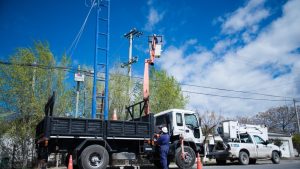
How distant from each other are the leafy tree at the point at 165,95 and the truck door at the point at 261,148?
1097cm

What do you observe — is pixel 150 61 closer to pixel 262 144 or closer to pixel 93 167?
pixel 93 167

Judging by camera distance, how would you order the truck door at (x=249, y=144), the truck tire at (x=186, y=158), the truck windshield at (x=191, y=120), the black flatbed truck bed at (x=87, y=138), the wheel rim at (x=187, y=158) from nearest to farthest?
the black flatbed truck bed at (x=87, y=138), the truck tire at (x=186, y=158), the wheel rim at (x=187, y=158), the truck windshield at (x=191, y=120), the truck door at (x=249, y=144)

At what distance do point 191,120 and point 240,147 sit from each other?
20.2 ft

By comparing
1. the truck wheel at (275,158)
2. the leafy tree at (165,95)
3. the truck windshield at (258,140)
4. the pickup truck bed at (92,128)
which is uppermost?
the leafy tree at (165,95)

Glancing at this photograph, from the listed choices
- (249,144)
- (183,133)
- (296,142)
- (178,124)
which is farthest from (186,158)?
(296,142)

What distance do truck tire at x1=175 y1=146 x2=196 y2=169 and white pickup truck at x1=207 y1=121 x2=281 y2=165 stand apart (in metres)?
6.14

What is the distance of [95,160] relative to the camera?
11047mm

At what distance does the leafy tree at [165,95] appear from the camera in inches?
1182

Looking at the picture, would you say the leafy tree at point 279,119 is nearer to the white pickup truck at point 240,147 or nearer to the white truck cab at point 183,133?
the white pickup truck at point 240,147

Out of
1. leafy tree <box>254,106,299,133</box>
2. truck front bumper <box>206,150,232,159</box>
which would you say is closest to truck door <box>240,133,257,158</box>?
truck front bumper <box>206,150,232,159</box>

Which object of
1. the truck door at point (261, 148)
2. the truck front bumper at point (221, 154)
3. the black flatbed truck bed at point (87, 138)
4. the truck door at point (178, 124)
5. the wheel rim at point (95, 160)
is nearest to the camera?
the black flatbed truck bed at point (87, 138)

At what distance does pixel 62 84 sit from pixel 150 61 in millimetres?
8891

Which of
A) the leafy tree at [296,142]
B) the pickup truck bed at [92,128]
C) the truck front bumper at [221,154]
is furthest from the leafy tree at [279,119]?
the pickup truck bed at [92,128]

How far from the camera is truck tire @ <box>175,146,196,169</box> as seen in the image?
1275 cm
